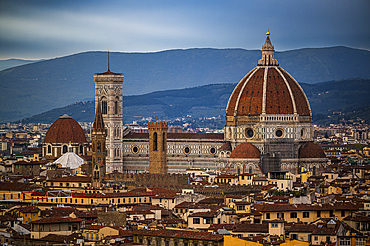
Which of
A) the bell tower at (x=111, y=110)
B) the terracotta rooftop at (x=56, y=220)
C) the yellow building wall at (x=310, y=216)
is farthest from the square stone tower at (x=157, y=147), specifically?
the terracotta rooftop at (x=56, y=220)

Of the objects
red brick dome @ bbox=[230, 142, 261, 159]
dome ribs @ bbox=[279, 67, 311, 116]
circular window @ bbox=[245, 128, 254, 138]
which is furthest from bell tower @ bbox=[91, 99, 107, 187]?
→ dome ribs @ bbox=[279, 67, 311, 116]

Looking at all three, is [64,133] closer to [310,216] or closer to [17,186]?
[17,186]

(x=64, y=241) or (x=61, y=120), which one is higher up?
(x=61, y=120)

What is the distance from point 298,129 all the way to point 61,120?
44255mm

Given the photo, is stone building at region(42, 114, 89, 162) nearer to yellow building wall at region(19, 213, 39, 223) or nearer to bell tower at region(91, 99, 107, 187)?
bell tower at region(91, 99, 107, 187)

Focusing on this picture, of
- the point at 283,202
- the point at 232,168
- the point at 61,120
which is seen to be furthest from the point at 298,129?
the point at 283,202

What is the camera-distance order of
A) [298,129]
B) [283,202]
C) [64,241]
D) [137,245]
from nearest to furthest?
[137,245]
[64,241]
[283,202]
[298,129]

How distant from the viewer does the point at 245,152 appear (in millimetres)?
118188

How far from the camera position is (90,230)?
184 feet

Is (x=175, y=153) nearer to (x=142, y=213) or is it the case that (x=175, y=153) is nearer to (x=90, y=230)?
(x=142, y=213)

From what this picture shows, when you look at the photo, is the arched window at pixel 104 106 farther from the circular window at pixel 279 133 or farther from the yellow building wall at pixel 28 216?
the yellow building wall at pixel 28 216

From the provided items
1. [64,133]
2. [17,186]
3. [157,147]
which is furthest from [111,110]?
[17,186]

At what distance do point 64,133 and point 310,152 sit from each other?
139 ft

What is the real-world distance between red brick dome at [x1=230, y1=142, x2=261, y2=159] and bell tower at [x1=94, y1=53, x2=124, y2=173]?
16.7 meters
